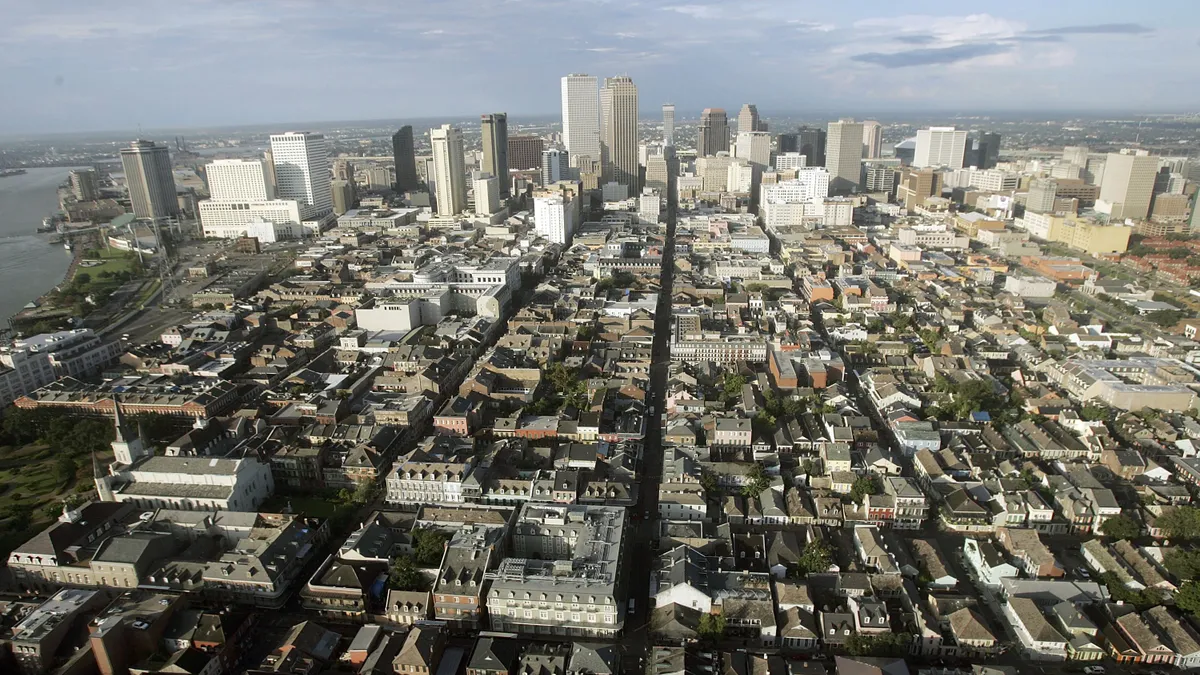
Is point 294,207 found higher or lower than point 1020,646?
higher

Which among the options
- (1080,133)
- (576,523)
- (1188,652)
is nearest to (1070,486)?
(1188,652)

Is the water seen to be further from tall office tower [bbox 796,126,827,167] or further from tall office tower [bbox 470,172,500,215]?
tall office tower [bbox 796,126,827,167]

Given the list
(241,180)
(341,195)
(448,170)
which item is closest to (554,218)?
(448,170)

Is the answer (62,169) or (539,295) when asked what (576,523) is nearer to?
(539,295)

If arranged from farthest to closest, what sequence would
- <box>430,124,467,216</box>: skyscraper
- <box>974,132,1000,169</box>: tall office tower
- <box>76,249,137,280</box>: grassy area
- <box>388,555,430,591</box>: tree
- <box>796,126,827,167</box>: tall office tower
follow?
1. <box>974,132,1000,169</box>: tall office tower
2. <box>796,126,827,167</box>: tall office tower
3. <box>430,124,467,216</box>: skyscraper
4. <box>76,249,137,280</box>: grassy area
5. <box>388,555,430,591</box>: tree

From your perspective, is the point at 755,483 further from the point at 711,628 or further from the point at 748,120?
the point at 748,120

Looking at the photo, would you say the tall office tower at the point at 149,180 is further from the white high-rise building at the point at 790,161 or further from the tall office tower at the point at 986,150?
the tall office tower at the point at 986,150

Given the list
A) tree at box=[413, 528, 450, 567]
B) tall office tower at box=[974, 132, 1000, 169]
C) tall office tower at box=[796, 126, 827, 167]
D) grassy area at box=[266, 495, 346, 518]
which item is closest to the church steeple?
grassy area at box=[266, 495, 346, 518]
